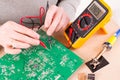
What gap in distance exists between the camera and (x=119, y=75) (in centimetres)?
65

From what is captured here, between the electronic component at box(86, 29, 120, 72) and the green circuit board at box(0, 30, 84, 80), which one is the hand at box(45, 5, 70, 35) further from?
the electronic component at box(86, 29, 120, 72)

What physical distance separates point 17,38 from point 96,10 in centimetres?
29

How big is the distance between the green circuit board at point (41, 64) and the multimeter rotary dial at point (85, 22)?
0.10m

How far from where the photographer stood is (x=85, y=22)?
0.69 m

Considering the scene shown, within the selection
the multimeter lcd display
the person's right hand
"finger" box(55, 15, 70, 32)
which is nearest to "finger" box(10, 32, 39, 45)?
the person's right hand

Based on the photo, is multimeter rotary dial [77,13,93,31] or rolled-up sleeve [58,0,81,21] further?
rolled-up sleeve [58,0,81,21]

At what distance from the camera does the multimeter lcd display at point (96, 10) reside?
67 centimetres

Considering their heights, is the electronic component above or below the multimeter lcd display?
below

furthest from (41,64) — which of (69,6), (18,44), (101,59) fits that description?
(69,6)

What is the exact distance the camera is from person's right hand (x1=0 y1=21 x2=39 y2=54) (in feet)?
2.05

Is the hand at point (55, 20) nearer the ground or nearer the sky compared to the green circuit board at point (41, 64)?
nearer the sky

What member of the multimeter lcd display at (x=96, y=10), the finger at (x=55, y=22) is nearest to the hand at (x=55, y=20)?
the finger at (x=55, y=22)

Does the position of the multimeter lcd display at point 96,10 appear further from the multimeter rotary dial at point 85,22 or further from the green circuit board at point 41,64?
the green circuit board at point 41,64

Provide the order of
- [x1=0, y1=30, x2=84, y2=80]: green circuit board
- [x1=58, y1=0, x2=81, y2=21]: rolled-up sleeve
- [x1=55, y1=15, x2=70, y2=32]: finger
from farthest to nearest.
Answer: [x1=58, y1=0, x2=81, y2=21]: rolled-up sleeve
[x1=55, y1=15, x2=70, y2=32]: finger
[x1=0, y1=30, x2=84, y2=80]: green circuit board
